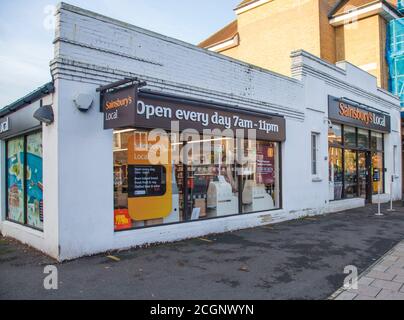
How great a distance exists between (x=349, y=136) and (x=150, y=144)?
9753 millimetres

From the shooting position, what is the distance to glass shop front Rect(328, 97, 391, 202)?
507 inches

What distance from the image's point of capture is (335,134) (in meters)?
13.0

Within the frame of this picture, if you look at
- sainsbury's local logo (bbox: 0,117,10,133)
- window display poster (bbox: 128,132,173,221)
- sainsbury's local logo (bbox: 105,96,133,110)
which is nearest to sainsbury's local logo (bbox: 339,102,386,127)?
window display poster (bbox: 128,132,173,221)

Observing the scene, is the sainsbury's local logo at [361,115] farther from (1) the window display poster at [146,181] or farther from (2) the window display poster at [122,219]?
(2) the window display poster at [122,219]

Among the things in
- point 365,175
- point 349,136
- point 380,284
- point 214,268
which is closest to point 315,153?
point 349,136

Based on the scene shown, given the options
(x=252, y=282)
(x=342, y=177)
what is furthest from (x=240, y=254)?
(x=342, y=177)

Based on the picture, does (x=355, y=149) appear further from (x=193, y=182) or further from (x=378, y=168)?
(x=193, y=182)

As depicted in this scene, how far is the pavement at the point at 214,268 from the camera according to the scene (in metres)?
4.59

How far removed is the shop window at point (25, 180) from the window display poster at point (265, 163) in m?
5.68

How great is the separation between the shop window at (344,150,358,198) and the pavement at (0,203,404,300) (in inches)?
223

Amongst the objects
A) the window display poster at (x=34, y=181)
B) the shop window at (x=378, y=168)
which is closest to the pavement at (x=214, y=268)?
the window display poster at (x=34, y=181)

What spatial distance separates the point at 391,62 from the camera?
19.3 m
